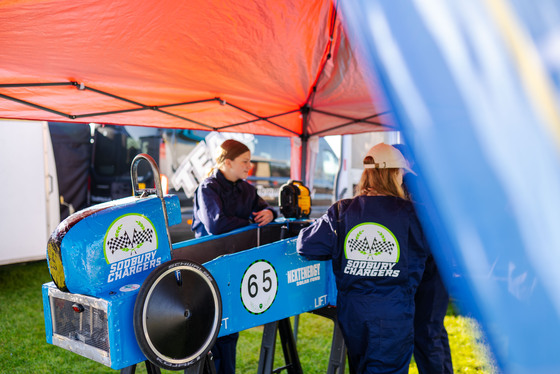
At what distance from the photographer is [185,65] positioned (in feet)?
8.85

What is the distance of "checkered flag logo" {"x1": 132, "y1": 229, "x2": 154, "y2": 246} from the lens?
1685 millimetres

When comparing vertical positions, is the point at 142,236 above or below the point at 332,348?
above

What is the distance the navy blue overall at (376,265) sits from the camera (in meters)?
2.03

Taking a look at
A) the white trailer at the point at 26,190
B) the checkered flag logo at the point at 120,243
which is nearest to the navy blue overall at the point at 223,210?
the checkered flag logo at the point at 120,243

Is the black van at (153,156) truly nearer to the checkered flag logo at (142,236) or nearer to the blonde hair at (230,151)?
the blonde hair at (230,151)

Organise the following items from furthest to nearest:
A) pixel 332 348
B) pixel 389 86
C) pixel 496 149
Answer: pixel 332 348 → pixel 389 86 → pixel 496 149

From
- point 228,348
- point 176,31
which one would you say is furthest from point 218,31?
point 228,348

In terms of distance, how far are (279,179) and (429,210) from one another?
217 inches

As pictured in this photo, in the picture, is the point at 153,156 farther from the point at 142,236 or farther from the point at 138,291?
the point at 138,291

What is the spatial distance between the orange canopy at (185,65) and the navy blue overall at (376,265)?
111cm

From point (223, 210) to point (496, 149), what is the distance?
2.02m

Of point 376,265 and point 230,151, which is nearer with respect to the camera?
point 376,265

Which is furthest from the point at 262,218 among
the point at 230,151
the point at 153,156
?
the point at 153,156

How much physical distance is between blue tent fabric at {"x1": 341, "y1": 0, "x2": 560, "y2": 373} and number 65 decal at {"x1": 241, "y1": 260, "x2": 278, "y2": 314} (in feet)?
3.07
